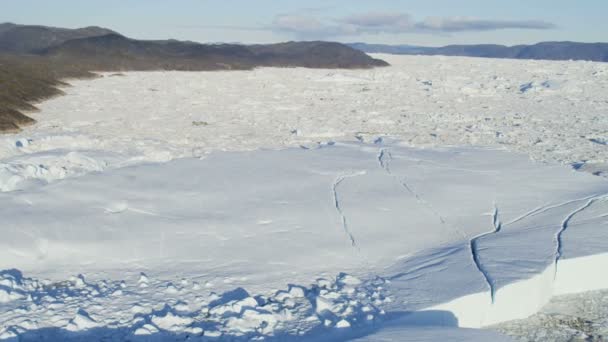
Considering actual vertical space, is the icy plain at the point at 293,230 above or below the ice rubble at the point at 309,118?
below

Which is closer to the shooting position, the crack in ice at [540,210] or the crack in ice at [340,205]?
the crack in ice at [340,205]

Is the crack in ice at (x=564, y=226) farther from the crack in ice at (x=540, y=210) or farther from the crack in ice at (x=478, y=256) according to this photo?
the crack in ice at (x=478, y=256)

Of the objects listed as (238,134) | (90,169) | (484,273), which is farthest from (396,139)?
(484,273)

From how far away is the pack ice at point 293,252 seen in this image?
303 centimetres

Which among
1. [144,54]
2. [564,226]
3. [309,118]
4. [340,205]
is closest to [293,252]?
[340,205]

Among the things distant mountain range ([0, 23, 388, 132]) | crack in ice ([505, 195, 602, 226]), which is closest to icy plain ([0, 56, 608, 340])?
crack in ice ([505, 195, 602, 226])

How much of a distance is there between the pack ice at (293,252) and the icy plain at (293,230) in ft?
0.05

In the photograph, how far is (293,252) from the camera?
3.93 meters

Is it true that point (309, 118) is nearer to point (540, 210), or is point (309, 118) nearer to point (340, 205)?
point (340, 205)

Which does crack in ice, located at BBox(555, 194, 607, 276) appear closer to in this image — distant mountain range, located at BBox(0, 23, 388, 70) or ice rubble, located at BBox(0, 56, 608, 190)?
ice rubble, located at BBox(0, 56, 608, 190)

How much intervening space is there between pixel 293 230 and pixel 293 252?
407 millimetres

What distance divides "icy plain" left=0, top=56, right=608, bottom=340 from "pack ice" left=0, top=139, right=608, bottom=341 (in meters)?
0.01

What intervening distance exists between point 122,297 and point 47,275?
635 millimetres

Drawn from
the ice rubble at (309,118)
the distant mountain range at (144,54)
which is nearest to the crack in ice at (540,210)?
the ice rubble at (309,118)
